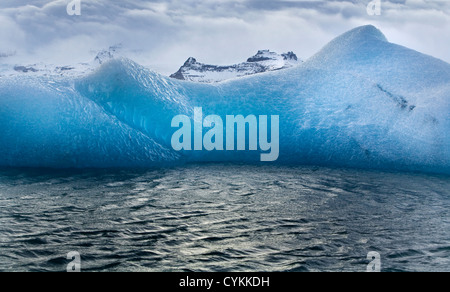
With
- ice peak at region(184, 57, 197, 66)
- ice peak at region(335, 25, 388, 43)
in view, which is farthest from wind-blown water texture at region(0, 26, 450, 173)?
ice peak at region(184, 57, 197, 66)

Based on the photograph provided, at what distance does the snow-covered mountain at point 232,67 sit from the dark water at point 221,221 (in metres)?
43.9

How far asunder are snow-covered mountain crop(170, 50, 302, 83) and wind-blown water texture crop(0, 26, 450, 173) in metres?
40.9

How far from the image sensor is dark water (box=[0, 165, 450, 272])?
3.59 meters

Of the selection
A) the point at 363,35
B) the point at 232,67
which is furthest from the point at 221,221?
the point at 232,67

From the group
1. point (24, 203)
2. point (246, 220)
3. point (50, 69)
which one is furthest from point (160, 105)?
point (50, 69)

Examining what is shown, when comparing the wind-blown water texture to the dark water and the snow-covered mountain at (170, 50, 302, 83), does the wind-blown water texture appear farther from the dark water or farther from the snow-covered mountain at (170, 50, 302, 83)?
the snow-covered mountain at (170, 50, 302, 83)

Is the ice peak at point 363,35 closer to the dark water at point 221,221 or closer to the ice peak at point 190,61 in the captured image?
the dark water at point 221,221

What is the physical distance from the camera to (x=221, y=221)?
4.59m

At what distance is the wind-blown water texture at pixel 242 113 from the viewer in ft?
25.7

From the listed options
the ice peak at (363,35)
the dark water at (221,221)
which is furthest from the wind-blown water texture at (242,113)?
the ice peak at (363,35)

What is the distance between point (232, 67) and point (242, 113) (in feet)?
158

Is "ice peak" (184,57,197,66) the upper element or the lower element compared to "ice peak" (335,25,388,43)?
upper

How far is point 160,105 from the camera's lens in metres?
8.30

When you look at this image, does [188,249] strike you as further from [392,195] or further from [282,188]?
[392,195]
